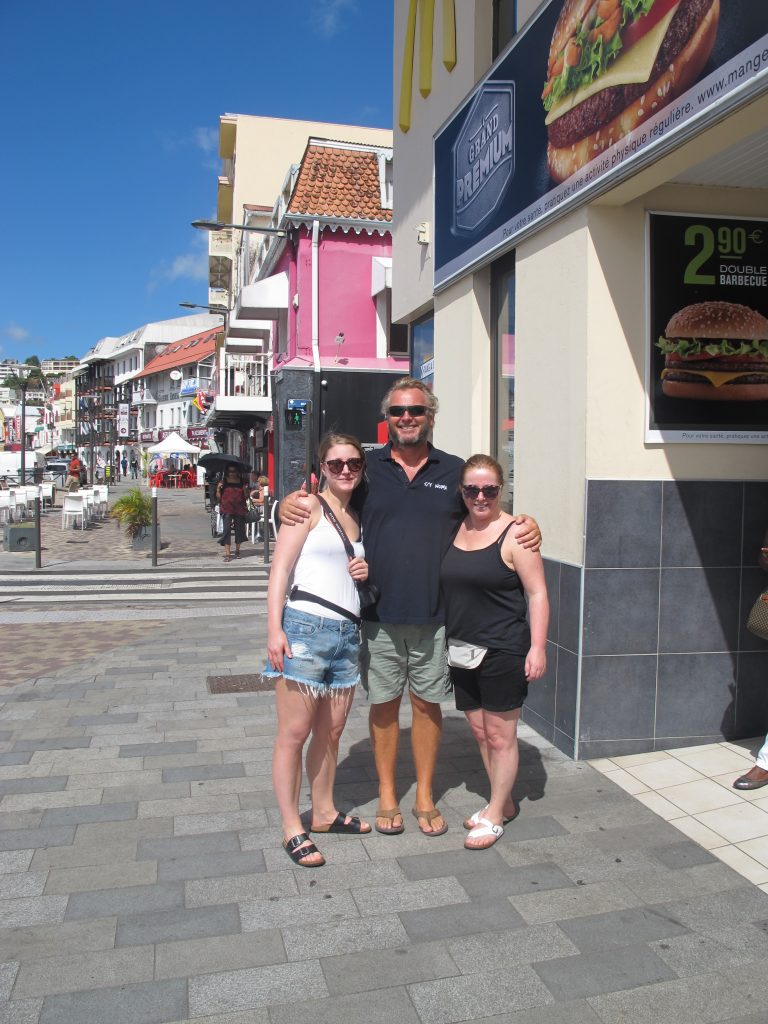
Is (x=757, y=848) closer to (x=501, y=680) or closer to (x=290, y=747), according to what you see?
(x=501, y=680)

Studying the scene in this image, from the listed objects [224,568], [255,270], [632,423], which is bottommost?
[224,568]

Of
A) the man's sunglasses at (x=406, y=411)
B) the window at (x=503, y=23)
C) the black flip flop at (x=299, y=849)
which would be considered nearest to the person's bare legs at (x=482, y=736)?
the black flip flop at (x=299, y=849)

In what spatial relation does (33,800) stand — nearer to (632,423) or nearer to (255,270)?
(632,423)

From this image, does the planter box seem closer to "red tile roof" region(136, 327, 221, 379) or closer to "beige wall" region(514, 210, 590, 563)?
"beige wall" region(514, 210, 590, 563)

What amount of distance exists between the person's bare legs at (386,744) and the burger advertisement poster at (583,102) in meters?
2.82

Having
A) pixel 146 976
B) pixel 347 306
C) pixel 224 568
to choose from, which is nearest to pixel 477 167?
pixel 146 976

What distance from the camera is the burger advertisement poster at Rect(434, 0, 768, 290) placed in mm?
3457

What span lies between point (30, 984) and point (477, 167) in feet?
18.7

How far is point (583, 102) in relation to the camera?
4.61 metres

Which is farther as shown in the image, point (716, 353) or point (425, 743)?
point (716, 353)

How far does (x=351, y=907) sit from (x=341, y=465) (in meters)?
1.73

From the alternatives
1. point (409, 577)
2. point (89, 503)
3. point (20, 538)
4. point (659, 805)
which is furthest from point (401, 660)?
point (89, 503)

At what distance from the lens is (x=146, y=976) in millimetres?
2814

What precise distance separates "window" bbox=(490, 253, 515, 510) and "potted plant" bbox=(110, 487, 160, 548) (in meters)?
10.9
